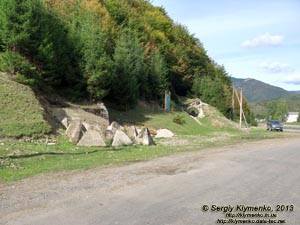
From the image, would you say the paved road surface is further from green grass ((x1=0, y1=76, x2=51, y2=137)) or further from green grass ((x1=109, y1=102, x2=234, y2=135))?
green grass ((x1=109, y1=102, x2=234, y2=135))

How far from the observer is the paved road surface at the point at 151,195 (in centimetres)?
691

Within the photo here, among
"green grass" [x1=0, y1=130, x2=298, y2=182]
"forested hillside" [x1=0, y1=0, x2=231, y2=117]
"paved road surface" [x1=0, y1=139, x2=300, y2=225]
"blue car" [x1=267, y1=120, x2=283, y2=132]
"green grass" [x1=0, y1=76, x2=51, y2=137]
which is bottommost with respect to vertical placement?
"paved road surface" [x1=0, y1=139, x2=300, y2=225]

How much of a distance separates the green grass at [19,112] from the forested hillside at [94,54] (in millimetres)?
1882

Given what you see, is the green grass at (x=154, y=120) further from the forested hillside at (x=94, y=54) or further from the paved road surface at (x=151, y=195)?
the paved road surface at (x=151, y=195)

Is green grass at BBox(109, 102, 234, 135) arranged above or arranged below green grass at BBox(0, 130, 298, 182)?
above

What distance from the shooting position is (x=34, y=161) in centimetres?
1405

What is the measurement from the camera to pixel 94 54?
117 ft

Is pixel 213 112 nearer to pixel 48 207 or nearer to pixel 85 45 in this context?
pixel 85 45

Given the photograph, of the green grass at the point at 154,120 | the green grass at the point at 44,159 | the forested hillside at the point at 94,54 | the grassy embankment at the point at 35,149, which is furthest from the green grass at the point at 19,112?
the green grass at the point at 154,120

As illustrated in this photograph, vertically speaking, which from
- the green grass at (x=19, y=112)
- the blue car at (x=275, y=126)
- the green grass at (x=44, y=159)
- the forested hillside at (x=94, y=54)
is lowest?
the green grass at (x=44, y=159)

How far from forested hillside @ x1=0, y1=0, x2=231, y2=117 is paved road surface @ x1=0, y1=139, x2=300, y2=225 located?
18.5m

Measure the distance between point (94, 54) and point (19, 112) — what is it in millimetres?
13885

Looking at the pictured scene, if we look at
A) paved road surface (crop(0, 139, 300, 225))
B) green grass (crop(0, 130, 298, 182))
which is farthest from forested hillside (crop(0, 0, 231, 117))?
paved road surface (crop(0, 139, 300, 225))

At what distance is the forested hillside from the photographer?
28.2m
